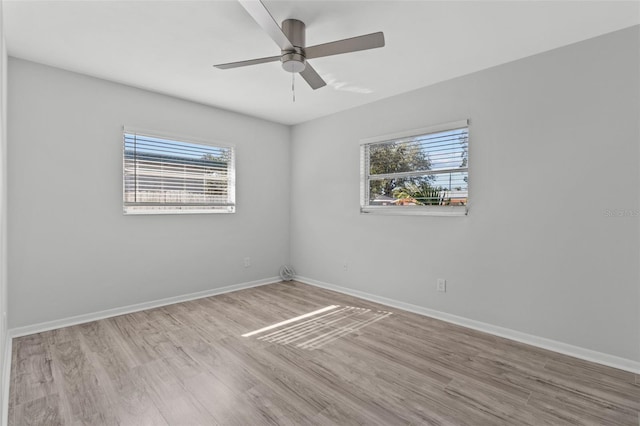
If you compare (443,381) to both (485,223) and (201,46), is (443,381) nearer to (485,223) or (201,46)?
(485,223)

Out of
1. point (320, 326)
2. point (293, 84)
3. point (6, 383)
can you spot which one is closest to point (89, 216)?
point (6, 383)

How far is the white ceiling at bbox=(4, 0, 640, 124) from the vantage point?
205cm

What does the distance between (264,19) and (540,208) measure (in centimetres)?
253

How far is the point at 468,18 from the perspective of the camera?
84.6 inches

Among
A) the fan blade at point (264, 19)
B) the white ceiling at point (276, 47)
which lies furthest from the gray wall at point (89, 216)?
the fan blade at point (264, 19)

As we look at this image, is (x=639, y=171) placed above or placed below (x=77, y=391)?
above

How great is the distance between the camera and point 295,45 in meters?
2.15

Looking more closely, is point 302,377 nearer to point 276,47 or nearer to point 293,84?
point 276,47

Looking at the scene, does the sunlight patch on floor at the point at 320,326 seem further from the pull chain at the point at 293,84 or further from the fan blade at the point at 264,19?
the pull chain at the point at 293,84

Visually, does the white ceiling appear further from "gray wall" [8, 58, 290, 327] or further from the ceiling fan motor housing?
"gray wall" [8, 58, 290, 327]

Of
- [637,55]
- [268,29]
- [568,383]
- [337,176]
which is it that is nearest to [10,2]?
[268,29]

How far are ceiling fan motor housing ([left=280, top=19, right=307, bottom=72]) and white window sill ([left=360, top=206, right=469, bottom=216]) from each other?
77.2 inches

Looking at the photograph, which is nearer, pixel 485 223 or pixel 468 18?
pixel 468 18

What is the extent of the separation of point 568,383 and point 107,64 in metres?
4.38
